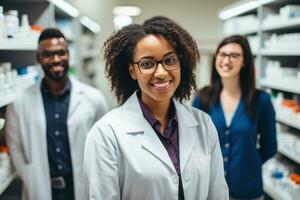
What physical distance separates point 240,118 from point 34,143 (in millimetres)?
1185

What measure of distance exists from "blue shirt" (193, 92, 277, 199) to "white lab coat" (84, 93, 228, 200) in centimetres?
63

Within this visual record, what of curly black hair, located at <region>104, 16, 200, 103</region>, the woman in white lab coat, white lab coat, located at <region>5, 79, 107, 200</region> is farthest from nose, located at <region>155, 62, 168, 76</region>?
white lab coat, located at <region>5, 79, 107, 200</region>

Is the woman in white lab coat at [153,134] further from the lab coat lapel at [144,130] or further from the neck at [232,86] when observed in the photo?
the neck at [232,86]

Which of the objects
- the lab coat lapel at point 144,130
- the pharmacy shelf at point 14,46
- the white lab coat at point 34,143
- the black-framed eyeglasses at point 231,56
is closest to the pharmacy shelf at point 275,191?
the black-framed eyeglasses at point 231,56

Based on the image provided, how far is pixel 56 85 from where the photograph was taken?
197cm

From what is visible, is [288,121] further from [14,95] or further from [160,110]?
[14,95]

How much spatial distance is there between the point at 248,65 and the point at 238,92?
17 cm

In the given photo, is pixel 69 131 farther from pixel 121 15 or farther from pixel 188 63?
pixel 121 15

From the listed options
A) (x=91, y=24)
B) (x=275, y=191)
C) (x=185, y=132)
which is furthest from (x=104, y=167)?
(x=91, y=24)

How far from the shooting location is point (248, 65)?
2.06 metres

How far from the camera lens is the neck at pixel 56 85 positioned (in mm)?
1959

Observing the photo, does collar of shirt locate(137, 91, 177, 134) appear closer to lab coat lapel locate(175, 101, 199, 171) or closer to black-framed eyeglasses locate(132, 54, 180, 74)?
lab coat lapel locate(175, 101, 199, 171)

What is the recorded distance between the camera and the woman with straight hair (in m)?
1.97

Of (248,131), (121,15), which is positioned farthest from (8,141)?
(121,15)
